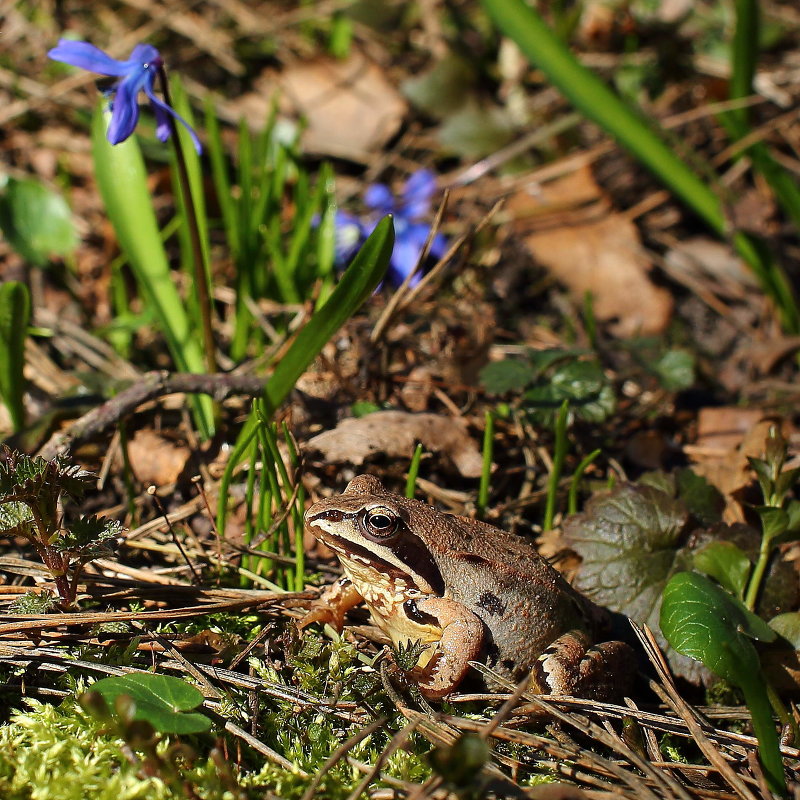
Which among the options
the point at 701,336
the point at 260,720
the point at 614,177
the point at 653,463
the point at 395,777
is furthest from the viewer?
the point at 614,177

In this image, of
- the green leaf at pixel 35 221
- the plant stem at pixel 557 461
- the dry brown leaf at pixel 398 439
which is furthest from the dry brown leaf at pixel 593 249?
the green leaf at pixel 35 221

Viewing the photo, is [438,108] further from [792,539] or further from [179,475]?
[792,539]

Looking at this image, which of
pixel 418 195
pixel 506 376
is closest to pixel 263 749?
pixel 506 376

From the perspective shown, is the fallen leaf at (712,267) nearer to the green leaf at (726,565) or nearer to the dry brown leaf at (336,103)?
the dry brown leaf at (336,103)

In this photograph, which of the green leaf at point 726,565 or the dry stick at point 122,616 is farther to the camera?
the green leaf at point 726,565

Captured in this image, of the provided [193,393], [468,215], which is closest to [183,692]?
[193,393]

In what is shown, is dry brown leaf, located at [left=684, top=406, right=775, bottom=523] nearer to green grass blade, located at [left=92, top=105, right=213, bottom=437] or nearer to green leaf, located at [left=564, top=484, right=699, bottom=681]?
green leaf, located at [left=564, top=484, right=699, bottom=681]
